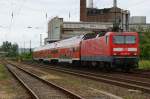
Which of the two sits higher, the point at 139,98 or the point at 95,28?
the point at 95,28

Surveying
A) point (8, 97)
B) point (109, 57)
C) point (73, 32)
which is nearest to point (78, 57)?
point (109, 57)

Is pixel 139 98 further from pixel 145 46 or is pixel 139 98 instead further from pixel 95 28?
pixel 95 28

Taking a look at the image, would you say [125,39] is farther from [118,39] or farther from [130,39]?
[118,39]

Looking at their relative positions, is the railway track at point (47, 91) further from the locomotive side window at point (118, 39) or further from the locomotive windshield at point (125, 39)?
the locomotive windshield at point (125, 39)

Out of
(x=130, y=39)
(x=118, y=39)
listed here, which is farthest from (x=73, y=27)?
(x=118, y=39)

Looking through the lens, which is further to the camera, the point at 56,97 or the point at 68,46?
the point at 68,46

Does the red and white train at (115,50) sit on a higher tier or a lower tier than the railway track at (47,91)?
higher

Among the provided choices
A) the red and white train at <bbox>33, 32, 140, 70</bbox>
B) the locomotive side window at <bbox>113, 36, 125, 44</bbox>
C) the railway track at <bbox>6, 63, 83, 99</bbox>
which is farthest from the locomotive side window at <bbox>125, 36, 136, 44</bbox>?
the railway track at <bbox>6, 63, 83, 99</bbox>

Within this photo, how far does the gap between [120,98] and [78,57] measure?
27.0 metres

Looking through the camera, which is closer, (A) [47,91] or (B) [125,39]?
(A) [47,91]

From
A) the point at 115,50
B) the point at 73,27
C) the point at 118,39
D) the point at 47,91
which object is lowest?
the point at 47,91

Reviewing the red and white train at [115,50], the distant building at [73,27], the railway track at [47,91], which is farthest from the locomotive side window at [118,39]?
the distant building at [73,27]

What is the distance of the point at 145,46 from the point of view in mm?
67438

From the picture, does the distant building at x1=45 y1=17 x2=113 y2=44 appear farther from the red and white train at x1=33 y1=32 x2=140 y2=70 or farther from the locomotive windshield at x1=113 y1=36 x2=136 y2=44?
the locomotive windshield at x1=113 y1=36 x2=136 y2=44
